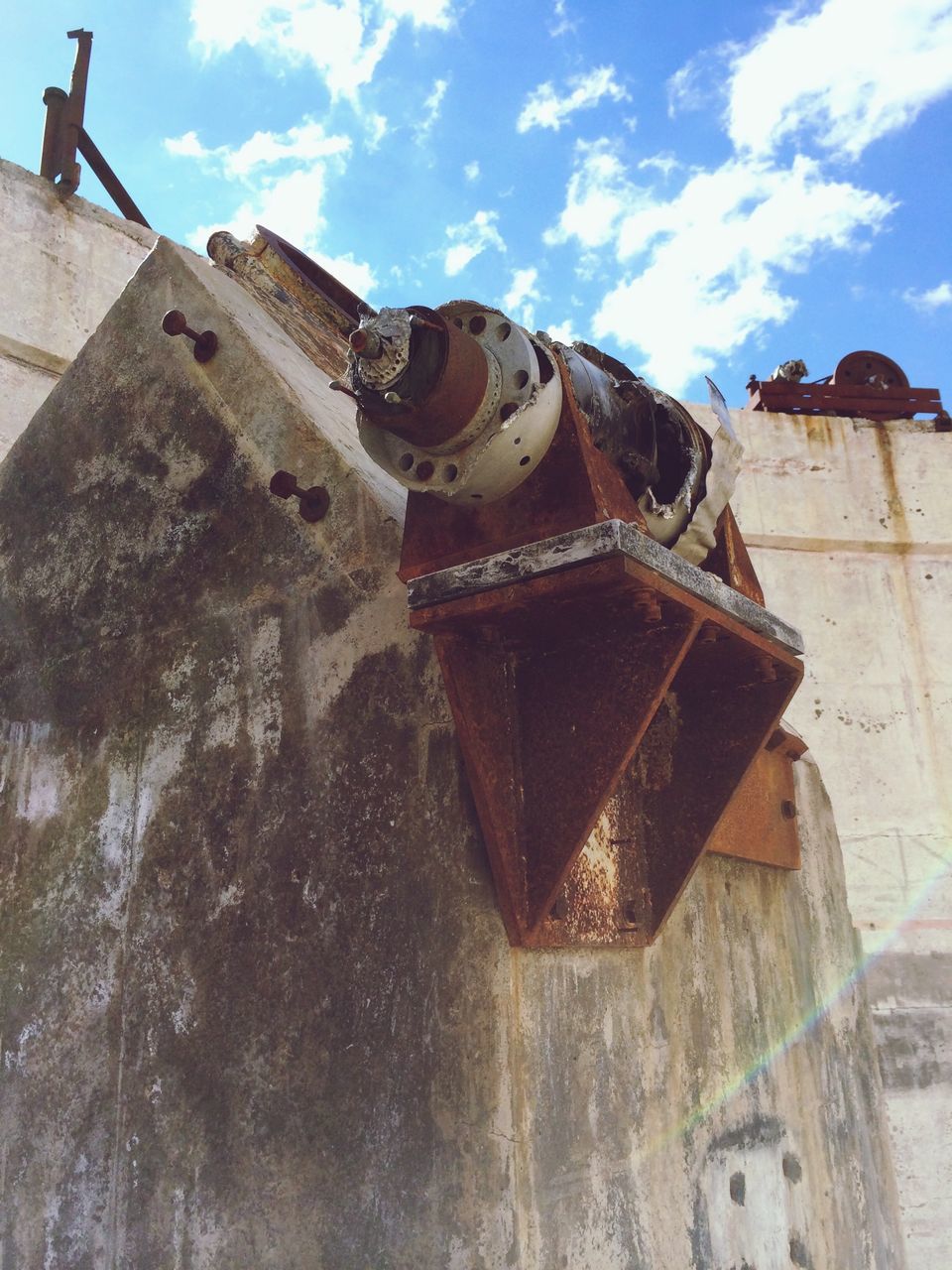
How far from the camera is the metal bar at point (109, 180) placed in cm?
641

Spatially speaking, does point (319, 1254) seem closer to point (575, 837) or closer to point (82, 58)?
point (575, 837)

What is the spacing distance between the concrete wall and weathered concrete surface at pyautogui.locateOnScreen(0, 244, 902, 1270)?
3208mm

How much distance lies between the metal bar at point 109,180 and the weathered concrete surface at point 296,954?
13.5 feet

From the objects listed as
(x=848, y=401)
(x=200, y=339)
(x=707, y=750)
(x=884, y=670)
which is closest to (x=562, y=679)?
(x=707, y=750)

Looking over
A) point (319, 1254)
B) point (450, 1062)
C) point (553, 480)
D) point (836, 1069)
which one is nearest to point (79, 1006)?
point (319, 1254)

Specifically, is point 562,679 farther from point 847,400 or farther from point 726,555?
point 847,400

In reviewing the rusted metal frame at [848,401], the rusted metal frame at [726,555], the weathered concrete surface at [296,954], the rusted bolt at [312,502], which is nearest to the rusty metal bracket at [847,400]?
the rusted metal frame at [848,401]

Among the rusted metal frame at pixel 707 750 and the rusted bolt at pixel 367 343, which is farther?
the rusted metal frame at pixel 707 750

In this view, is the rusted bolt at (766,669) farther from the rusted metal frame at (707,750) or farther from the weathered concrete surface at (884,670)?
the weathered concrete surface at (884,670)

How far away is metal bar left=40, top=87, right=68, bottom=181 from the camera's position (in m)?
6.23

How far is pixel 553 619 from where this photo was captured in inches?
76.5

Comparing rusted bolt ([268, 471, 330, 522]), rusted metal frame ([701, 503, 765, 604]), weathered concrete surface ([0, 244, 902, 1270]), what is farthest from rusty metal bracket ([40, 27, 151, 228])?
rusted metal frame ([701, 503, 765, 604])

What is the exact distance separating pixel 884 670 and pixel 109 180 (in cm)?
573

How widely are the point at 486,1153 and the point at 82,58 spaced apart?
684cm
